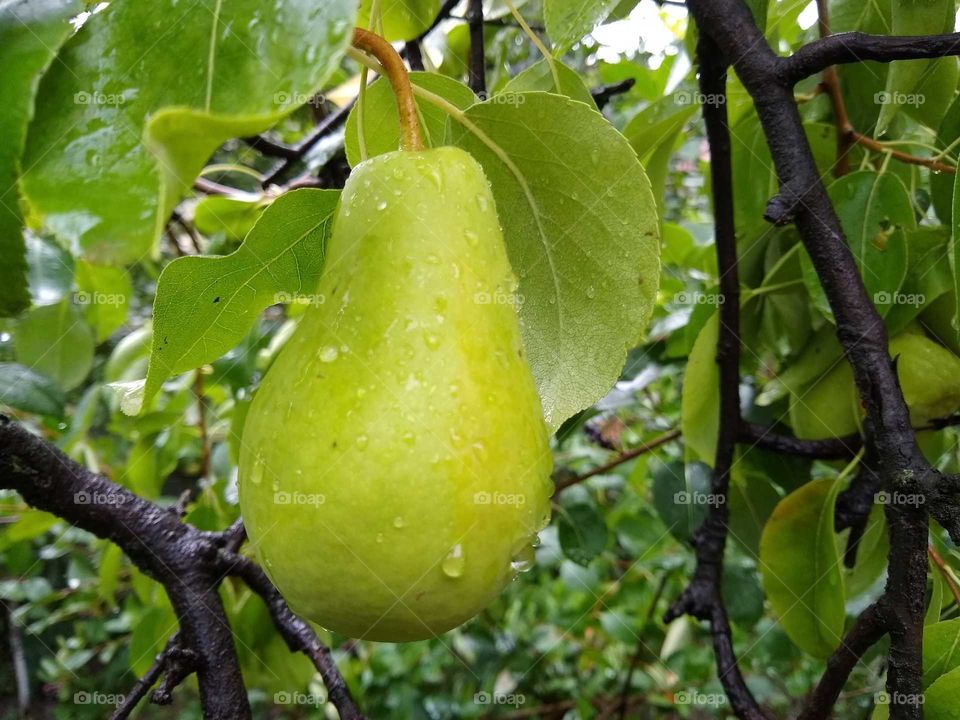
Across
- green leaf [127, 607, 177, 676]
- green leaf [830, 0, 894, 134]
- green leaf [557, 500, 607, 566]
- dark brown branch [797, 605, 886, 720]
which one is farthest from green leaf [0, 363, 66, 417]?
green leaf [830, 0, 894, 134]

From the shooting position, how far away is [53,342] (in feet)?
4.48

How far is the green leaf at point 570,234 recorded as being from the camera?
0.57 m

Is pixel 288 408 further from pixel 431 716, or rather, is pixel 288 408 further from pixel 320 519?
pixel 431 716

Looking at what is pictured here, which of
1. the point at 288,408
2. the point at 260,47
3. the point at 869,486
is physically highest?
the point at 260,47

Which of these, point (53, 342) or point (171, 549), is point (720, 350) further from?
point (53, 342)

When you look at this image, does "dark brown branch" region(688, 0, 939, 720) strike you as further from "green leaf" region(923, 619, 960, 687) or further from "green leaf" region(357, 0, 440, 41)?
"green leaf" region(357, 0, 440, 41)

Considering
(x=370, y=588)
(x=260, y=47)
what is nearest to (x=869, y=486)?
(x=370, y=588)

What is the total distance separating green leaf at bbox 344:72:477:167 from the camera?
2.18 feet

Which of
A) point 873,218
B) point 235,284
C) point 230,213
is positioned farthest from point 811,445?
point 230,213

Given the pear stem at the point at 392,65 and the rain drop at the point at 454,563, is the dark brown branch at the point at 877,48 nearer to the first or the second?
the pear stem at the point at 392,65

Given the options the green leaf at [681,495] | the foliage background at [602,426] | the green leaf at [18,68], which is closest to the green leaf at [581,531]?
the foliage background at [602,426]

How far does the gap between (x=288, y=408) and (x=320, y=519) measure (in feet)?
0.26

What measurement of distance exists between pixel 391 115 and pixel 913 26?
509 mm

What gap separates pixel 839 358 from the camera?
0.86 m
